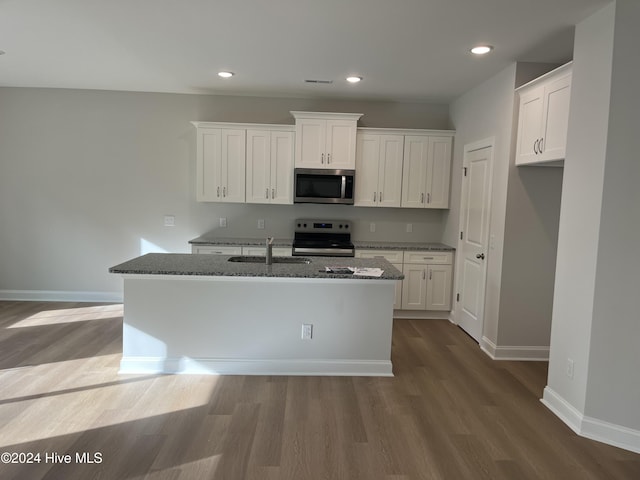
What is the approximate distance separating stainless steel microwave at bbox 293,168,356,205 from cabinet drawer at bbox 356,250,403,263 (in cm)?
64

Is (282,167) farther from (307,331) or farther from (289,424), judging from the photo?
(289,424)

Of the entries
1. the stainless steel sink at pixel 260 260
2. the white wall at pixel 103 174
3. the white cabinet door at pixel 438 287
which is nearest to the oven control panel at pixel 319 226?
the white wall at pixel 103 174

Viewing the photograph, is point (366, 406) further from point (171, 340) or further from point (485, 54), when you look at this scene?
point (485, 54)

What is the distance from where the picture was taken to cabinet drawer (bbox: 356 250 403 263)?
4805 mm

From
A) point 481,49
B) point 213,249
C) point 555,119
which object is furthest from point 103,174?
point 555,119

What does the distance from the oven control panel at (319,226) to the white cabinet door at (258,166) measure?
1.75 feet

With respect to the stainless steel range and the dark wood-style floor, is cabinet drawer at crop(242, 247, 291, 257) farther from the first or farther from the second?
the dark wood-style floor

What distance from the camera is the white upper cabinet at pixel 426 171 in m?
4.97

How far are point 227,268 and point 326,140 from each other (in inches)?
92.1

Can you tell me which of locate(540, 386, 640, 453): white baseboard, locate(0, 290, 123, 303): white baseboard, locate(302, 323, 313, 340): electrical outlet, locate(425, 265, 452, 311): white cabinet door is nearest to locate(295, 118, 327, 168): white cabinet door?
locate(425, 265, 452, 311): white cabinet door

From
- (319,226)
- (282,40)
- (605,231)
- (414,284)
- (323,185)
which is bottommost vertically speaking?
(414,284)

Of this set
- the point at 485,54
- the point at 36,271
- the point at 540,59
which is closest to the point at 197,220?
the point at 36,271

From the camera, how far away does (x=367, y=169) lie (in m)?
4.98

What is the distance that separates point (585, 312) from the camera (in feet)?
8.36
